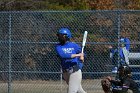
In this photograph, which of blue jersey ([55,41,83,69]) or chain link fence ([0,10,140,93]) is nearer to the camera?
blue jersey ([55,41,83,69])

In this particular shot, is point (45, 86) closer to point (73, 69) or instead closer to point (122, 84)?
point (73, 69)

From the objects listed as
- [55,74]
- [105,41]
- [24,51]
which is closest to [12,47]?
[24,51]

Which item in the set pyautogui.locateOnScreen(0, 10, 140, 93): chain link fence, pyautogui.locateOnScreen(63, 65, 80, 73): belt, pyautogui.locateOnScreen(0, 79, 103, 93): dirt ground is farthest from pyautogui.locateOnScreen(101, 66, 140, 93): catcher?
pyautogui.locateOnScreen(0, 79, 103, 93): dirt ground

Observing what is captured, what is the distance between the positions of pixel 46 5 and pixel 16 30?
4925 mm

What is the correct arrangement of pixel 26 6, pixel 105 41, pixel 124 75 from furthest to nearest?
pixel 26 6, pixel 105 41, pixel 124 75

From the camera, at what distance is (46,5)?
19.0 m

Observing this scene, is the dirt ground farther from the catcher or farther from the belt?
the catcher

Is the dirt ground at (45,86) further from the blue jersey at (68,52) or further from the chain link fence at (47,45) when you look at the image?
the blue jersey at (68,52)

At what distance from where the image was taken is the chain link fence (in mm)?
13812

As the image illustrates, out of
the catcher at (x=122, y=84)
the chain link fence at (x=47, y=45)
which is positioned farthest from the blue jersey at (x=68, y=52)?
the chain link fence at (x=47, y=45)

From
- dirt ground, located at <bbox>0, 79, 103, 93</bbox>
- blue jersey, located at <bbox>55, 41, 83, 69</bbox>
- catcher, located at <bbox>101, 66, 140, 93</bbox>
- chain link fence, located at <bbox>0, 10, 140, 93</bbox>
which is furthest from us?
dirt ground, located at <bbox>0, 79, 103, 93</bbox>

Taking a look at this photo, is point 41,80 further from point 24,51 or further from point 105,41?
point 105,41

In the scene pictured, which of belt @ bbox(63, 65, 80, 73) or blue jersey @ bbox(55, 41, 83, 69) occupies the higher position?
blue jersey @ bbox(55, 41, 83, 69)

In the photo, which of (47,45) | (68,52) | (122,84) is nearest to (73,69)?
(68,52)
